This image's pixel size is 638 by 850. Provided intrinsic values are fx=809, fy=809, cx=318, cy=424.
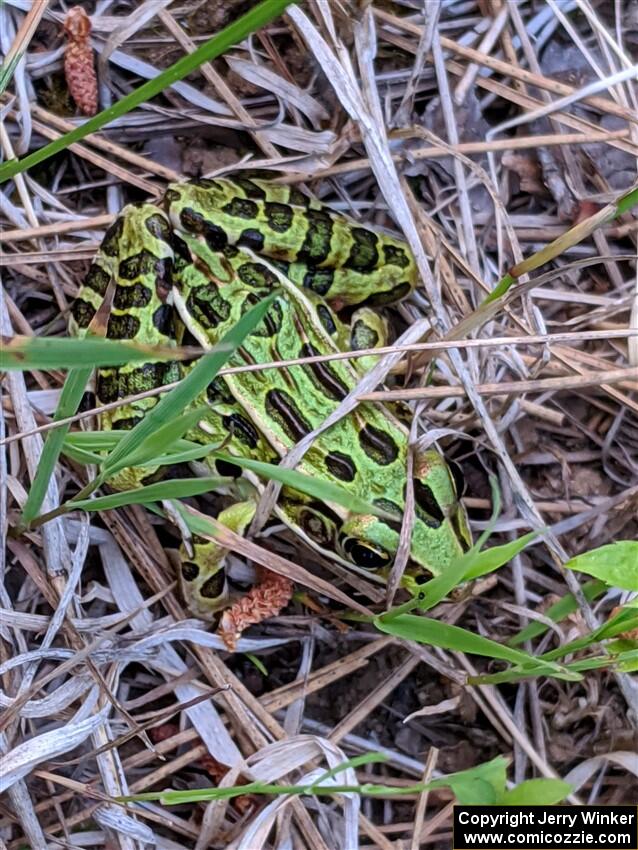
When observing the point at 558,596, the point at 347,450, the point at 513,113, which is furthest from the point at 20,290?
the point at 558,596

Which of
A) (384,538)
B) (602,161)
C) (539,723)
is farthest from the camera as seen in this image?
(602,161)

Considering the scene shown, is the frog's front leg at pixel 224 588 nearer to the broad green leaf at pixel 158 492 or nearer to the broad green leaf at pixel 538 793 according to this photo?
the broad green leaf at pixel 158 492

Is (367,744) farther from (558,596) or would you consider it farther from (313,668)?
(558,596)

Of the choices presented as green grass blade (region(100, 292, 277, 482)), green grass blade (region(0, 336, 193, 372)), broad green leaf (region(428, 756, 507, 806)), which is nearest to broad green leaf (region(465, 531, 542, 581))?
broad green leaf (region(428, 756, 507, 806))

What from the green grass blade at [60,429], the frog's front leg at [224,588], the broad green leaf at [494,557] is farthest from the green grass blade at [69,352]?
the frog's front leg at [224,588]

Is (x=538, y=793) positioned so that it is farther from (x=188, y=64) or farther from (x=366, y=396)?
(x=188, y=64)
